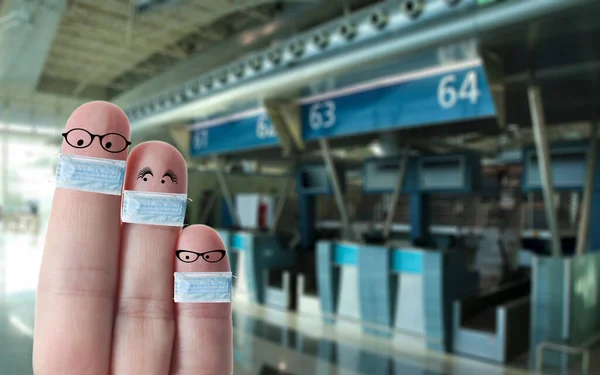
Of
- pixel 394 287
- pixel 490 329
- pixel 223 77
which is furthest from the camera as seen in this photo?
pixel 394 287

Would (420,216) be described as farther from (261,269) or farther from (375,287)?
(261,269)

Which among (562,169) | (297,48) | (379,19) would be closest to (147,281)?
(379,19)

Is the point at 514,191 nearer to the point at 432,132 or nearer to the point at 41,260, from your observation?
the point at 432,132

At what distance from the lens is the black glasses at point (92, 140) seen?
700 millimetres

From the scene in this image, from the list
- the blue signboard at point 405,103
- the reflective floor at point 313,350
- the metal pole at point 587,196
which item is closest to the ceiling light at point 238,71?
the blue signboard at point 405,103

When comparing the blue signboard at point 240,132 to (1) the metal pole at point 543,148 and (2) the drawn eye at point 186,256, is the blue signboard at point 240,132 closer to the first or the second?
(1) the metal pole at point 543,148

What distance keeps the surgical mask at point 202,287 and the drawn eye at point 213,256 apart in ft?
0.08

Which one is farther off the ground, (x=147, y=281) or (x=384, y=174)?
(x=384, y=174)

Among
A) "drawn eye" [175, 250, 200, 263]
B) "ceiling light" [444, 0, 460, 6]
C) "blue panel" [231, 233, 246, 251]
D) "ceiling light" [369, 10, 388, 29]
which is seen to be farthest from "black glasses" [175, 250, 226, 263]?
"blue panel" [231, 233, 246, 251]

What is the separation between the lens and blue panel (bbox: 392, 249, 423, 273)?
4809mm

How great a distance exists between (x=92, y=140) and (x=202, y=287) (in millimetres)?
306

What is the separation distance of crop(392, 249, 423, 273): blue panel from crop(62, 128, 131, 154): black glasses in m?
4.42

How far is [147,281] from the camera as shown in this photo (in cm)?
75

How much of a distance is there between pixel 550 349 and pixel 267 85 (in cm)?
353
